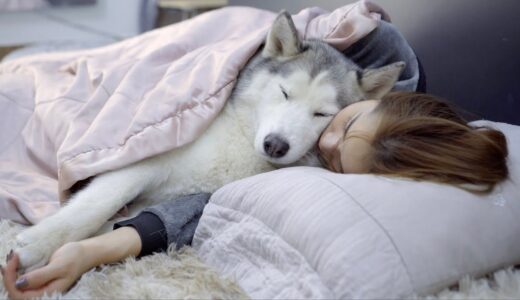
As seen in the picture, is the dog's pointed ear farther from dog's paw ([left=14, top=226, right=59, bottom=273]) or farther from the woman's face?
dog's paw ([left=14, top=226, right=59, bottom=273])

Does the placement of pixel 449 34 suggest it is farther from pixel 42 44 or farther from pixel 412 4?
pixel 42 44

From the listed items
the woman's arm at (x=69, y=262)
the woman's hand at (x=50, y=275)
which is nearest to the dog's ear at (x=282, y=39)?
the woman's arm at (x=69, y=262)

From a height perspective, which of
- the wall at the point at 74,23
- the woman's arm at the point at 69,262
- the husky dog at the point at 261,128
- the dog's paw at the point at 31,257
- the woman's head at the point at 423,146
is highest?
the woman's head at the point at 423,146

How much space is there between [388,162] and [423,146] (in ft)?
0.26

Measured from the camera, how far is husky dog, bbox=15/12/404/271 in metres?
1.31

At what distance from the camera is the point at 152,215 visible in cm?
125

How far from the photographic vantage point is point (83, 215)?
47.4 inches

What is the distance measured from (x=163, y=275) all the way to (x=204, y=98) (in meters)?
0.52

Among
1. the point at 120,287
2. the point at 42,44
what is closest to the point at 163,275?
the point at 120,287

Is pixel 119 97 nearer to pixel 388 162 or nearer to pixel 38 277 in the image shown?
pixel 38 277

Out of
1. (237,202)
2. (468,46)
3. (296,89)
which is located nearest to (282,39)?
(296,89)

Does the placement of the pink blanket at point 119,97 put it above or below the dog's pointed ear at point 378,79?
below

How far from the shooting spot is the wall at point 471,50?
1.61 meters

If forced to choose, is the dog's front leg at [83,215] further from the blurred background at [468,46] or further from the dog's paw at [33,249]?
the blurred background at [468,46]
